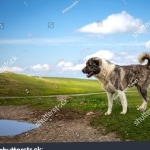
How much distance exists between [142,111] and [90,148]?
5726 mm

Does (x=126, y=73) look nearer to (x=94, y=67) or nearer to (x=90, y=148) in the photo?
(x=94, y=67)

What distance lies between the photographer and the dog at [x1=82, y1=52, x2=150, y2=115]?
61.9 ft

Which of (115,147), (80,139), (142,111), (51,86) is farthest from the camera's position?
(51,86)

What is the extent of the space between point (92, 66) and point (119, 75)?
1.53 metres

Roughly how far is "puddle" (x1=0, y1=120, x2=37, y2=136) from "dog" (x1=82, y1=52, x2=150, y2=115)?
4721 mm

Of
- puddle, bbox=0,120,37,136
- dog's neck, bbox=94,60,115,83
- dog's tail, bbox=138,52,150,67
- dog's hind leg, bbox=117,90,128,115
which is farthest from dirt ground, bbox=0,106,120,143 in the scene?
dog's tail, bbox=138,52,150,67

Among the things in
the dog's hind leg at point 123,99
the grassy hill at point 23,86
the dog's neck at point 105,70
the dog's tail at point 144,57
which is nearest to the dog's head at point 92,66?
the dog's neck at point 105,70

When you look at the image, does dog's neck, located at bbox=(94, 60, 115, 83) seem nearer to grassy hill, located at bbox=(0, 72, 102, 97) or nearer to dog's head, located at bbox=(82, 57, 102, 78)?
dog's head, located at bbox=(82, 57, 102, 78)

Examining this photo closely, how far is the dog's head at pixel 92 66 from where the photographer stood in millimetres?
18703

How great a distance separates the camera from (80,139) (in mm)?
17312

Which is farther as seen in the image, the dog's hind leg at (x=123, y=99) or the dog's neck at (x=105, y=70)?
the dog's neck at (x=105, y=70)

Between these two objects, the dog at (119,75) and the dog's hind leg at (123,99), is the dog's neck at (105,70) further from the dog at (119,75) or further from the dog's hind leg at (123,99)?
the dog's hind leg at (123,99)

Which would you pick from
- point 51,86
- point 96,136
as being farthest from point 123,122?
point 51,86

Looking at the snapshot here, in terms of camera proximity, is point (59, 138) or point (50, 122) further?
point (50, 122)
